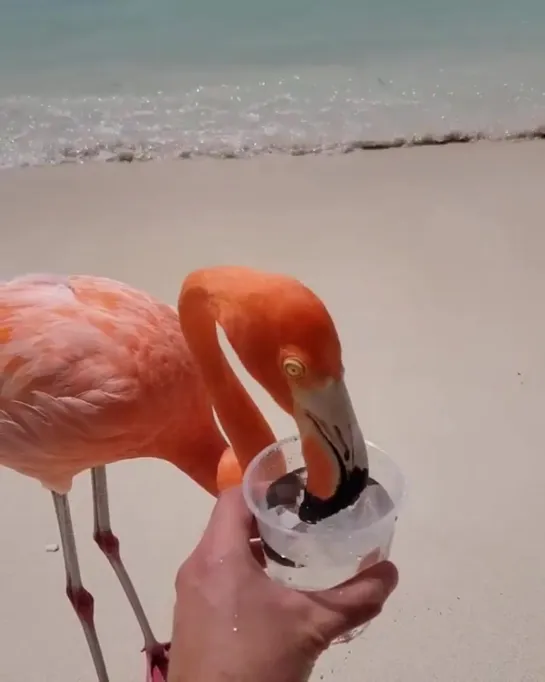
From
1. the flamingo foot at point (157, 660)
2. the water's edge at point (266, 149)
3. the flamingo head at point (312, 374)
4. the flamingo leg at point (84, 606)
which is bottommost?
the flamingo foot at point (157, 660)

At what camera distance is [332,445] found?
2.36ft

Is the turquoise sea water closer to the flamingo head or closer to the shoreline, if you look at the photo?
the shoreline

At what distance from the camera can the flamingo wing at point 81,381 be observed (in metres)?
0.91

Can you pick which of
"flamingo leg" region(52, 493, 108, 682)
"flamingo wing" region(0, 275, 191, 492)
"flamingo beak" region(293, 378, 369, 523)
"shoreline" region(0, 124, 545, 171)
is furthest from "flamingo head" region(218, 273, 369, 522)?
"shoreline" region(0, 124, 545, 171)

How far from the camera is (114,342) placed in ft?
3.09

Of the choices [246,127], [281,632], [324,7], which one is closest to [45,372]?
[281,632]

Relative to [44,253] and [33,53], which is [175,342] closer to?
[44,253]

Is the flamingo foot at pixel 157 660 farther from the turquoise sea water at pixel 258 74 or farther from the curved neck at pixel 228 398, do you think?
A: the turquoise sea water at pixel 258 74

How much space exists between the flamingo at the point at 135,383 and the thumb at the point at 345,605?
0.11 metres

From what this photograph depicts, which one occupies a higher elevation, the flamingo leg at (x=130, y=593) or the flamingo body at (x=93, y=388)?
the flamingo body at (x=93, y=388)

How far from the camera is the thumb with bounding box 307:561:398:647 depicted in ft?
2.02

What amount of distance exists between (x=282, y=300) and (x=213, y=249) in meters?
1.36

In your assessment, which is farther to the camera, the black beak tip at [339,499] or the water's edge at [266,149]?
the water's edge at [266,149]

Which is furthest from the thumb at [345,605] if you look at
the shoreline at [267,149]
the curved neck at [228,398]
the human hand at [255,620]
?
the shoreline at [267,149]
